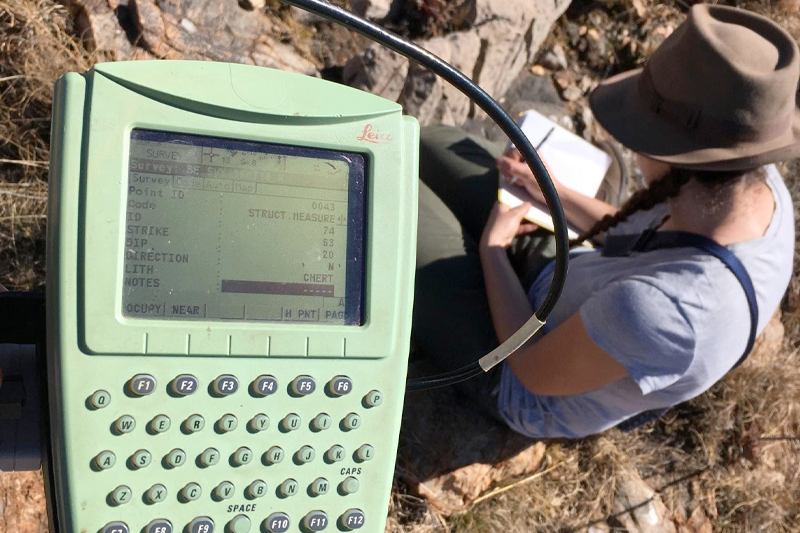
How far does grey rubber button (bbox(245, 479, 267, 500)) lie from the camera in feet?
2.89

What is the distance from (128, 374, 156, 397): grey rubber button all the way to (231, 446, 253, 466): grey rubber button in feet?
0.42

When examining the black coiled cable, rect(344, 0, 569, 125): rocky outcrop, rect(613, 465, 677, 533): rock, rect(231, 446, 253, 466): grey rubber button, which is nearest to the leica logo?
the black coiled cable

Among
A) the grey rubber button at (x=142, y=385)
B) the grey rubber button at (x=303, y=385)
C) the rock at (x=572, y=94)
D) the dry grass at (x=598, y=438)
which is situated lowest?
the dry grass at (x=598, y=438)

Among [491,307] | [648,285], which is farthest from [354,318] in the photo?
[491,307]

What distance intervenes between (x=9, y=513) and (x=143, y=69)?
106cm

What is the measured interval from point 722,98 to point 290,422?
3.42 ft

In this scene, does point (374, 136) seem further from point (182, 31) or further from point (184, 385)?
point (182, 31)

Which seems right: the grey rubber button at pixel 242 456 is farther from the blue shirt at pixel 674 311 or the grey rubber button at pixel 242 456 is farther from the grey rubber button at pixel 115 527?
the blue shirt at pixel 674 311

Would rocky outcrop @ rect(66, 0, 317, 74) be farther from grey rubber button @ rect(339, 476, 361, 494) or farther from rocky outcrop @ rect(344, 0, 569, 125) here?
grey rubber button @ rect(339, 476, 361, 494)

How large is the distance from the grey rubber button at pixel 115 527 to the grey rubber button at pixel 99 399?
0.45ft

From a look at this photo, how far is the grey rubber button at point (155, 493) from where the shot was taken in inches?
33.1

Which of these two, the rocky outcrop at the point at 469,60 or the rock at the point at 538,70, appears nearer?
the rocky outcrop at the point at 469,60

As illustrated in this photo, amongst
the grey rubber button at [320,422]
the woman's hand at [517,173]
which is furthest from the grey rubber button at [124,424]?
the woman's hand at [517,173]

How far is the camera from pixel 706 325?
1341 millimetres
